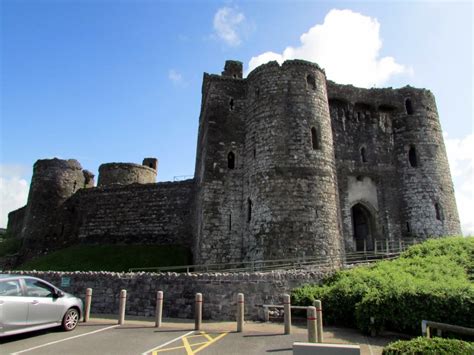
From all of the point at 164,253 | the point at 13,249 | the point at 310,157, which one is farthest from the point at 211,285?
the point at 13,249

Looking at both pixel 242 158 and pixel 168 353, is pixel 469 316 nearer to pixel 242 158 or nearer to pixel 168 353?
pixel 168 353

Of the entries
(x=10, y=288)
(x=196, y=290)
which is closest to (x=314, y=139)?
(x=196, y=290)

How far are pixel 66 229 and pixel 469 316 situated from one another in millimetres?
31332

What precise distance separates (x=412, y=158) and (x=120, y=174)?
88.2ft

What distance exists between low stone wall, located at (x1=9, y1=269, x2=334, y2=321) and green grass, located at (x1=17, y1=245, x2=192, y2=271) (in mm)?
9939

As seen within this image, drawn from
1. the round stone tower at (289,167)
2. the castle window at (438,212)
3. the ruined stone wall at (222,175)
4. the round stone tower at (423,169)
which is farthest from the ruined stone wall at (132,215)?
the castle window at (438,212)

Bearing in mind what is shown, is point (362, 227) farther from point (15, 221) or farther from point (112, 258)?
point (15, 221)

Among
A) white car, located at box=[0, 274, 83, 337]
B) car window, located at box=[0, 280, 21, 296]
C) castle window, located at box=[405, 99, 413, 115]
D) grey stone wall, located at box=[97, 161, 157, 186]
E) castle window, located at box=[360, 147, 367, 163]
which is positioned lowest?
white car, located at box=[0, 274, 83, 337]

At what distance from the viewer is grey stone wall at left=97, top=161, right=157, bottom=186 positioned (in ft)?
124

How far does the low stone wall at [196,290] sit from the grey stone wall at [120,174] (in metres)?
23.4

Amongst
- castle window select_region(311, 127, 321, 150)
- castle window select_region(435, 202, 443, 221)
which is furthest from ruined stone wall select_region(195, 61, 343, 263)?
castle window select_region(435, 202, 443, 221)

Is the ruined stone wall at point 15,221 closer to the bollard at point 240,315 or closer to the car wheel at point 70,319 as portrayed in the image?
the car wheel at point 70,319

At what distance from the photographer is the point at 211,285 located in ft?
46.7

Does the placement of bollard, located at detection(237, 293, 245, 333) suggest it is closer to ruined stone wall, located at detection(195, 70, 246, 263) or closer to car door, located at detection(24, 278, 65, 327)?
car door, located at detection(24, 278, 65, 327)
